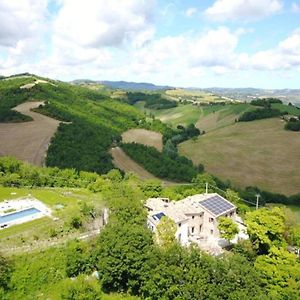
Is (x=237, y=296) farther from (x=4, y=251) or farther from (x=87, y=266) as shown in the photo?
(x=4, y=251)

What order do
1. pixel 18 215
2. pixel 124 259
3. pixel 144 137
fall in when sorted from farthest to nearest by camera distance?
pixel 144 137
pixel 18 215
pixel 124 259

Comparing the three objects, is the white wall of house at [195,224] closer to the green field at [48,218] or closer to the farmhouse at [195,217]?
the farmhouse at [195,217]

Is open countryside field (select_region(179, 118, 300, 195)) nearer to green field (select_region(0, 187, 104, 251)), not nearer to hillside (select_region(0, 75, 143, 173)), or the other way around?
hillside (select_region(0, 75, 143, 173))

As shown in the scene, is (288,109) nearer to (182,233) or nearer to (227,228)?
(227,228)

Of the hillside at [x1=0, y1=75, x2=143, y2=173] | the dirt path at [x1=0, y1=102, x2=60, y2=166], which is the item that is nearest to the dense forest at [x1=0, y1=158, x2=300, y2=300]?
the hillside at [x1=0, y1=75, x2=143, y2=173]

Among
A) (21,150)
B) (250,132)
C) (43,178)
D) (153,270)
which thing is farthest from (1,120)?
(153,270)

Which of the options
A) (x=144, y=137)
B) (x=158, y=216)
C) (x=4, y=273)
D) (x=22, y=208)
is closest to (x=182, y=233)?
(x=158, y=216)
